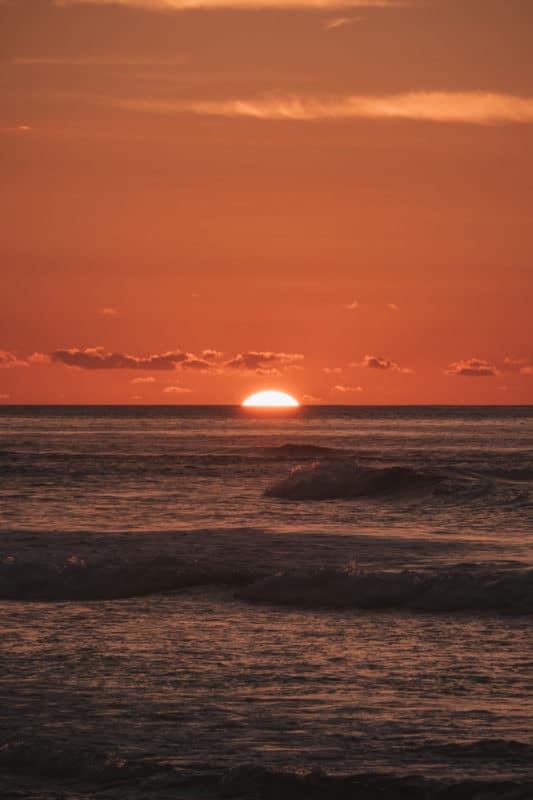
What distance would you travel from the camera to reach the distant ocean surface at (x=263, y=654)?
10914 mm

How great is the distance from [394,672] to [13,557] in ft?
39.3

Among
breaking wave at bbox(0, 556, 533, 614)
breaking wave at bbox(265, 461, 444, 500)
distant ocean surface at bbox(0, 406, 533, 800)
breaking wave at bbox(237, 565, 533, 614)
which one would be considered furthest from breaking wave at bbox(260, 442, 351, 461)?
breaking wave at bbox(237, 565, 533, 614)

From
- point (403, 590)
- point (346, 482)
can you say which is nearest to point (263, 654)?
point (403, 590)

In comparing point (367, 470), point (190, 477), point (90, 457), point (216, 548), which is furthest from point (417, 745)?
point (90, 457)

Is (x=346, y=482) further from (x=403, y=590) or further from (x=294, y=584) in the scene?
(x=403, y=590)

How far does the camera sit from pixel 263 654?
15.4 metres

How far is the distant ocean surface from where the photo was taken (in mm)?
10914

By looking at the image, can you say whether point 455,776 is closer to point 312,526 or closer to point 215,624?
point 215,624

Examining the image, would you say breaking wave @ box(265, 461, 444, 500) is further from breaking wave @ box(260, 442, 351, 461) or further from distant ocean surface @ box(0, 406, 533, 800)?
breaking wave @ box(260, 442, 351, 461)

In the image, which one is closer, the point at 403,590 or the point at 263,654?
the point at 263,654

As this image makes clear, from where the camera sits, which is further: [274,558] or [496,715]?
[274,558]

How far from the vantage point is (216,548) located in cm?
2620

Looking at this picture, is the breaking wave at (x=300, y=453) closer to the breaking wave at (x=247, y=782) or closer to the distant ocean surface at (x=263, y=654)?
the distant ocean surface at (x=263, y=654)

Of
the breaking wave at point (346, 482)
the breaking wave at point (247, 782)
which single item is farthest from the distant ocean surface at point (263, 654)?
the breaking wave at point (346, 482)
